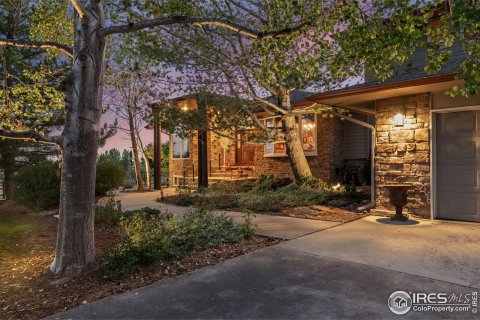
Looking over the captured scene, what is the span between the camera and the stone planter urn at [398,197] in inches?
271

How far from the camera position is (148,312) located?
117 inches

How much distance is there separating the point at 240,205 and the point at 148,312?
697 centimetres

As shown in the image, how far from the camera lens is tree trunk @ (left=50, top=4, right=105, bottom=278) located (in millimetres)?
4074

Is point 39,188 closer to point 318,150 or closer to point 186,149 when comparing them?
point 186,149

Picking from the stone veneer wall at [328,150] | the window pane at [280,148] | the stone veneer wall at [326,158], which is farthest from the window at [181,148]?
the stone veneer wall at [328,150]

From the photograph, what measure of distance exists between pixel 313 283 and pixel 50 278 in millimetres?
3072

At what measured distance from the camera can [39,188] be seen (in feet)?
31.6

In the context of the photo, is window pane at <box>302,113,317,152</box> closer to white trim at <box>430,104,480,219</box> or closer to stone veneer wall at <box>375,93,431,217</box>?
stone veneer wall at <box>375,93,431,217</box>

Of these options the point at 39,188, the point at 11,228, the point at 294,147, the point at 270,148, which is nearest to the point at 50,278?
the point at 11,228

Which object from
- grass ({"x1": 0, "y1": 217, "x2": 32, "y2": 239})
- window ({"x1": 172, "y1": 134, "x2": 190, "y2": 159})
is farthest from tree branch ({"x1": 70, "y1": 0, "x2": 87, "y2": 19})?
window ({"x1": 172, "y1": 134, "x2": 190, "y2": 159})

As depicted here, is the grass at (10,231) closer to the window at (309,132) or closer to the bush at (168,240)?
the bush at (168,240)

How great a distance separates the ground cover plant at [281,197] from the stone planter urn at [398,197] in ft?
6.58

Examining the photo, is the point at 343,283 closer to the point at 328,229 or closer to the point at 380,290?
the point at 380,290

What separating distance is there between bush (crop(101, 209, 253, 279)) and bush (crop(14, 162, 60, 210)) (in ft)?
17.1
